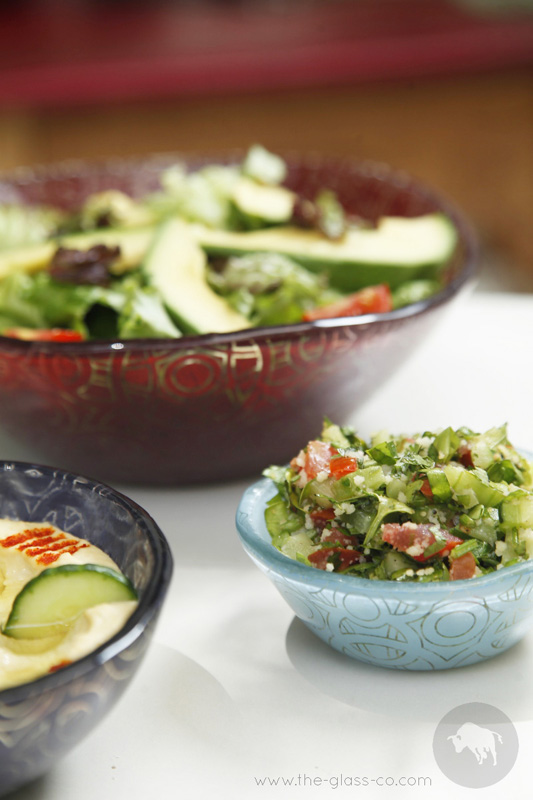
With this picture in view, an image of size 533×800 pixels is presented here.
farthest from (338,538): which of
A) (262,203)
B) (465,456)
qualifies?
(262,203)

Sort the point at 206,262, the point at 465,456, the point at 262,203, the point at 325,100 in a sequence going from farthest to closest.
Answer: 1. the point at 325,100
2. the point at 262,203
3. the point at 206,262
4. the point at 465,456

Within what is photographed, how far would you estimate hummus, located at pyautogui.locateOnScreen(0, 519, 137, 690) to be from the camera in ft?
2.01

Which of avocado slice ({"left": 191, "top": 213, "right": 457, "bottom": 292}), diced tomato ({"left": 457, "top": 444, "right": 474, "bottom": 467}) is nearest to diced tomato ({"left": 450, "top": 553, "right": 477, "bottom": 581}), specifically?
diced tomato ({"left": 457, "top": 444, "right": 474, "bottom": 467})

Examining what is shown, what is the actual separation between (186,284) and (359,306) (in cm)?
22

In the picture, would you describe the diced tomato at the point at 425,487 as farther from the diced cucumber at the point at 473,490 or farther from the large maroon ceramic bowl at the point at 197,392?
the large maroon ceramic bowl at the point at 197,392

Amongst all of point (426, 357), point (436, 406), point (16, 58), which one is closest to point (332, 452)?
point (436, 406)

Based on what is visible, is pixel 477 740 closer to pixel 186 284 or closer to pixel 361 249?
pixel 186 284

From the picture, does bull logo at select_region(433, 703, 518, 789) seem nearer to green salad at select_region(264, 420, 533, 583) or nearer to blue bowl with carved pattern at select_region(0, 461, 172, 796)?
green salad at select_region(264, 420, 533, 583)

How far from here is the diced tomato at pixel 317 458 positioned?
784mm

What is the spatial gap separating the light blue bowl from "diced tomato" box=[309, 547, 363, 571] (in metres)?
0.03

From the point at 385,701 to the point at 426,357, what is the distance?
0.79 meters

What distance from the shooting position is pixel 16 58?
342 centimetres

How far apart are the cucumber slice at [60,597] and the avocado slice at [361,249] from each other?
2.32ft

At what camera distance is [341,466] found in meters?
0.77
